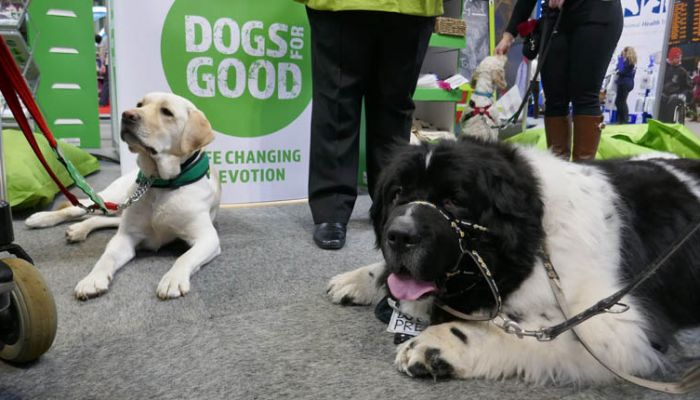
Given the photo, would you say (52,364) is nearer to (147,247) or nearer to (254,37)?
A: (147,247)

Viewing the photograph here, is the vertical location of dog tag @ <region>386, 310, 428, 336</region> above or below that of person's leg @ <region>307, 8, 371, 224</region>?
below

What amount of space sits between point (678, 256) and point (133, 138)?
200cm

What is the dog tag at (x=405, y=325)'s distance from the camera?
1464 millimetres

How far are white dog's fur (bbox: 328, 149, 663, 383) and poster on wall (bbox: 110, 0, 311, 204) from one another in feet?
6.65

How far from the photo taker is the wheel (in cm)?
112

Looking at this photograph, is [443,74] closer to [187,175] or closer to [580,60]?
[580,60]

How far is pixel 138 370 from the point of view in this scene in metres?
1.28

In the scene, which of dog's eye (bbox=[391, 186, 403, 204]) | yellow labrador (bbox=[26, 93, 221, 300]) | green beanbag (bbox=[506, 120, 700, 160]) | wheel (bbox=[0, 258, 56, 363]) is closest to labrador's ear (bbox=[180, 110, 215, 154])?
yellow labrador (bbox=[26, 93, 221, 300])

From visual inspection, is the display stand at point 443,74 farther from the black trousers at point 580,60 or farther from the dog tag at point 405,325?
the dog tag at point 405,325

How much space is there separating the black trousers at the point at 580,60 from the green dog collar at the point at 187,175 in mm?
2057

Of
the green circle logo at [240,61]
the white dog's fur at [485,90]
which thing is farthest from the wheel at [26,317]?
the white dog's fur at [485,90]

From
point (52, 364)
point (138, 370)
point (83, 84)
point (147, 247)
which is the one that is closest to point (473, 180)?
point (138, 370)

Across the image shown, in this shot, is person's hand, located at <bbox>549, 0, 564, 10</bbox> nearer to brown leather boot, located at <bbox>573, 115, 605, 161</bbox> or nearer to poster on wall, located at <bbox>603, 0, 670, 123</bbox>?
brown leather boot, located at <bbox>573, 115, 605, 161</bbox>

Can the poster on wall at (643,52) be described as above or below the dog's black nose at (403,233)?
above
